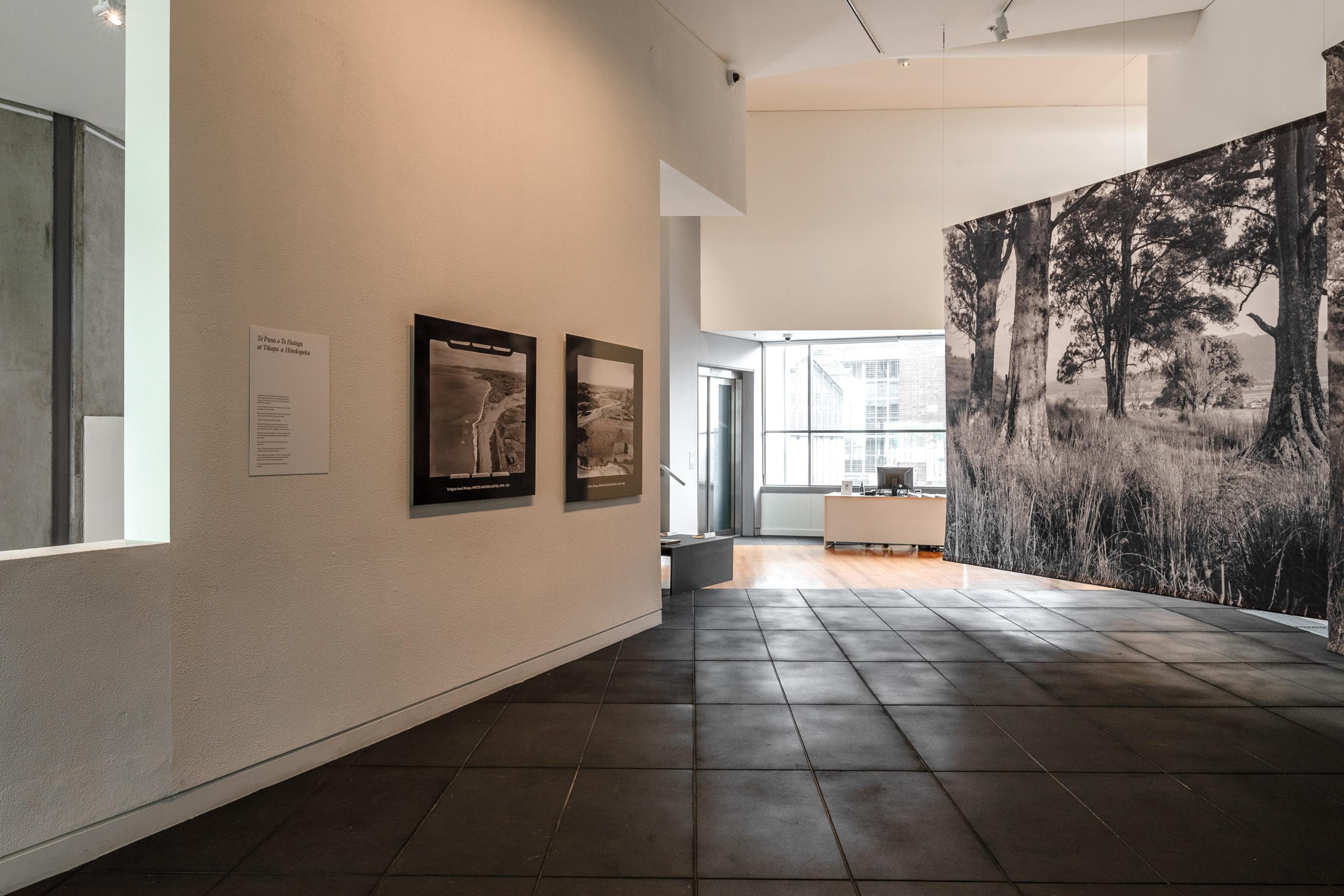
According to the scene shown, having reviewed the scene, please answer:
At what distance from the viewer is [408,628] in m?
3.99

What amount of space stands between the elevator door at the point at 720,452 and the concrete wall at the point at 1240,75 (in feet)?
22.4

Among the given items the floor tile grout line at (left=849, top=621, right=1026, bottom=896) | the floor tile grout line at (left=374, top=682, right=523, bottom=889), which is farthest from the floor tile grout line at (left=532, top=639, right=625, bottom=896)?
the floor tile grout line at (left=849, top=621, right=1026, bottom=896)

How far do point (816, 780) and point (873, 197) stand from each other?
1015cm

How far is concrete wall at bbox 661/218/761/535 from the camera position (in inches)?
445

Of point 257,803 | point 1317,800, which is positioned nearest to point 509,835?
point 257,803

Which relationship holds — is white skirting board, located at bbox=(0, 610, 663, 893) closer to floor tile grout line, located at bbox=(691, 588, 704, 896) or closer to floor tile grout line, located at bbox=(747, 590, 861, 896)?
floor tile grout line, located at bbox=(691, 588, 704, 896)

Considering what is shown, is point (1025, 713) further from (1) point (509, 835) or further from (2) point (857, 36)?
(2) point (857, 36)

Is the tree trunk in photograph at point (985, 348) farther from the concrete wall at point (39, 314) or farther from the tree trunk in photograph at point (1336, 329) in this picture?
the concrete wall at point (39, 314)

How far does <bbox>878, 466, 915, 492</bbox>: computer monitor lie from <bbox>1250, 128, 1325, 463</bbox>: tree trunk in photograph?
21.6ft

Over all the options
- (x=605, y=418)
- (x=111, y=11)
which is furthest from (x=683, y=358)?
(x=111, y=11)

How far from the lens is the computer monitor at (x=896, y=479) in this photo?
12.0m

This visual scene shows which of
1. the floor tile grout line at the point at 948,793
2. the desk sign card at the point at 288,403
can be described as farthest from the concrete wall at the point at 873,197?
the desk sign card at the point at 288,403

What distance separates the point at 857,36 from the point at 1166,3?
269 cm

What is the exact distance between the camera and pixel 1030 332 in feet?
23.1
